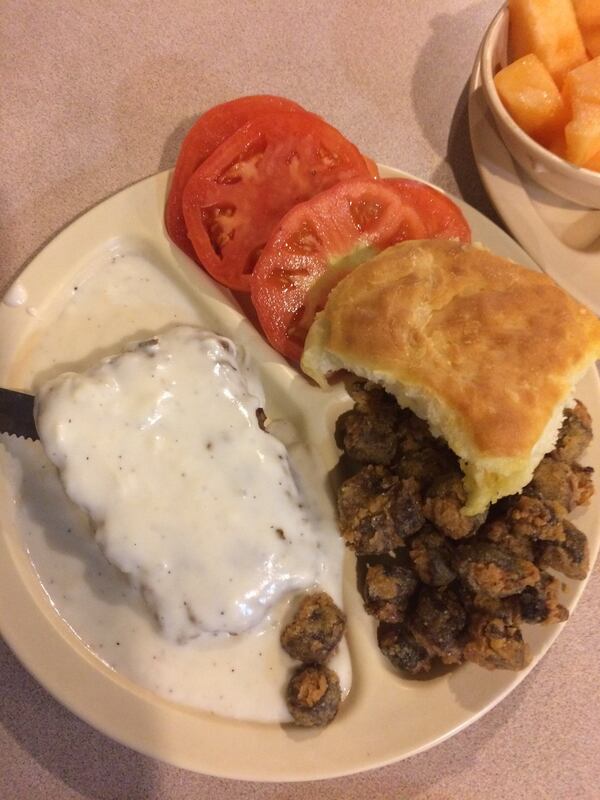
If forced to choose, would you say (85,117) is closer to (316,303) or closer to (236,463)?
(316,303)

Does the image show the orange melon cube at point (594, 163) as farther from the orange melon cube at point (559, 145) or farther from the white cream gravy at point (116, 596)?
the white cream gravy at point (116, 596)

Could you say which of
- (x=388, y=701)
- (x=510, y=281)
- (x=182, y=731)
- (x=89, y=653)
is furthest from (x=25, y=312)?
(x=388, y=701)

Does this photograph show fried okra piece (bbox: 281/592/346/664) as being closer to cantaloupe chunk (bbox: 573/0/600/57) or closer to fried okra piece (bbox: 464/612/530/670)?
fried okra piece (bbox: 464/612/530/670)

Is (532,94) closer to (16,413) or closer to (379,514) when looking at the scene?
(379,514)

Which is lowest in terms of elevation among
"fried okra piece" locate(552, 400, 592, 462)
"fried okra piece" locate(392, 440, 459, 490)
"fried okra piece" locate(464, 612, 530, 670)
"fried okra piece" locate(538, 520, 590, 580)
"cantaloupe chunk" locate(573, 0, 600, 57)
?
"fried okra piece" locate(464, 612, 530, 670)

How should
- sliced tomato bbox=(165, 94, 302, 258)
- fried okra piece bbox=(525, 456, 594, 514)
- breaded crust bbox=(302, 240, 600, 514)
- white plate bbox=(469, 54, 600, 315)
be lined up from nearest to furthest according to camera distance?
breaded crust bbox=(302, 240, 600, 514)
fried okra piece bbox=(525, 456, 594, 514)
sliced tomato bbox=(165, 94, 302, 258)
white plate bbox=(469, 54, 600, 315)

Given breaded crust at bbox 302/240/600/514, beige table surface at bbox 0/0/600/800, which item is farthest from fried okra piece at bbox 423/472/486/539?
beige table surface at bbox 0/0/600/800

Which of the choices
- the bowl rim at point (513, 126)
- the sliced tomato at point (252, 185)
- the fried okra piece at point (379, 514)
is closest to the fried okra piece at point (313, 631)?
the fried okra piece at point (379, 514)
